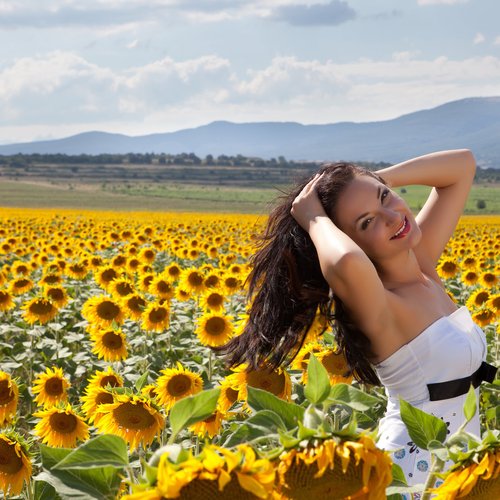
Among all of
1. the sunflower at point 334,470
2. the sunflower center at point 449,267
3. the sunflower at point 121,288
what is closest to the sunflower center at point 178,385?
the sunflower at point 334,470

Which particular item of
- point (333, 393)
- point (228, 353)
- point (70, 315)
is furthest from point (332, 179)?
point (70, 315)

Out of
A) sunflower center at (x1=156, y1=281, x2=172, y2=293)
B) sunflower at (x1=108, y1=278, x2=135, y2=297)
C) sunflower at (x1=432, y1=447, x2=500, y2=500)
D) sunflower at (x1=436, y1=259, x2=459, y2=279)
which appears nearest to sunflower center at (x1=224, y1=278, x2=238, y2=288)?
sunflower center at (x1=156, y1=281, x2=172, y2=293)

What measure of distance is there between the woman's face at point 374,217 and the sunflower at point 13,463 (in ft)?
4.50

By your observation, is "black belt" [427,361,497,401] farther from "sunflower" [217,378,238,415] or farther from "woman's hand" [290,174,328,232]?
"sunflower" [217,378,238,415]

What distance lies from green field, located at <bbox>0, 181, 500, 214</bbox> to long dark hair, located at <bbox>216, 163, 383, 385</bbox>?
53.9 meters

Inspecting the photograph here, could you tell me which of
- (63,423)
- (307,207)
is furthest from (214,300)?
(307,207)

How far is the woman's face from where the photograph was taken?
10.3ft

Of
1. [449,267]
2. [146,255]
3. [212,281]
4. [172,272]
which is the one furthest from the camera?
[146,255]

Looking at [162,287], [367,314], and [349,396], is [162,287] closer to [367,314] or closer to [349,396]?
[367,314]

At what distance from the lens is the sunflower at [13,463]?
2.62 meters

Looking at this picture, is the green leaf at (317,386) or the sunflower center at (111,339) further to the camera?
the sunflower center at (111,339)

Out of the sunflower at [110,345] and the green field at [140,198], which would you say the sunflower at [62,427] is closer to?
the sunflower at [110,345]

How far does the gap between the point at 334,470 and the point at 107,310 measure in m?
5.64

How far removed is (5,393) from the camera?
3.97m
